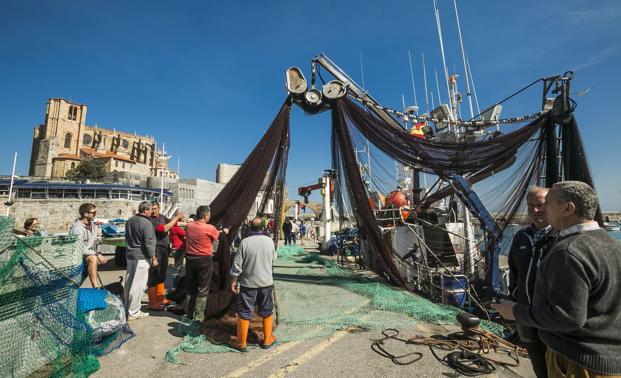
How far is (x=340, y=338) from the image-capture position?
13.3 feet

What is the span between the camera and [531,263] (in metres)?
2.41

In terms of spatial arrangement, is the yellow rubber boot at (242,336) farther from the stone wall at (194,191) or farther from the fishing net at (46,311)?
the stone wall at (194,191)

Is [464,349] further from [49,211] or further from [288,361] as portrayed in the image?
[49,211]

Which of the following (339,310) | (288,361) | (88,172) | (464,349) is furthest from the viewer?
(88,172)

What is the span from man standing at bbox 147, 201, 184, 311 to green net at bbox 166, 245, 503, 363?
1423 millimetres

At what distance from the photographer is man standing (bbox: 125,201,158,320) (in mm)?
4773

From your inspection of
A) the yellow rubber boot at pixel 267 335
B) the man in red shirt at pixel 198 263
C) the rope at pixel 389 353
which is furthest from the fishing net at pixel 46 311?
the rope at pixel 389 353

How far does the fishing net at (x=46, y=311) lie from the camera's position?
2.75m

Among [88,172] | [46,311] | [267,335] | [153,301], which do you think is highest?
[88,172]

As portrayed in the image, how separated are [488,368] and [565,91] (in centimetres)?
616

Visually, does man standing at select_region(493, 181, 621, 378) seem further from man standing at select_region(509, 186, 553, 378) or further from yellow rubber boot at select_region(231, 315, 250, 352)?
yellow rubber boot at select_region(231, 315, 250, 352)

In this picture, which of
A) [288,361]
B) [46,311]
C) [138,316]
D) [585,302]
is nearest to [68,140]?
[138,316]

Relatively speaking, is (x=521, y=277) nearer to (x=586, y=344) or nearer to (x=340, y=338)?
(x=586, y=344)

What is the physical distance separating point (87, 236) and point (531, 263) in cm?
592
